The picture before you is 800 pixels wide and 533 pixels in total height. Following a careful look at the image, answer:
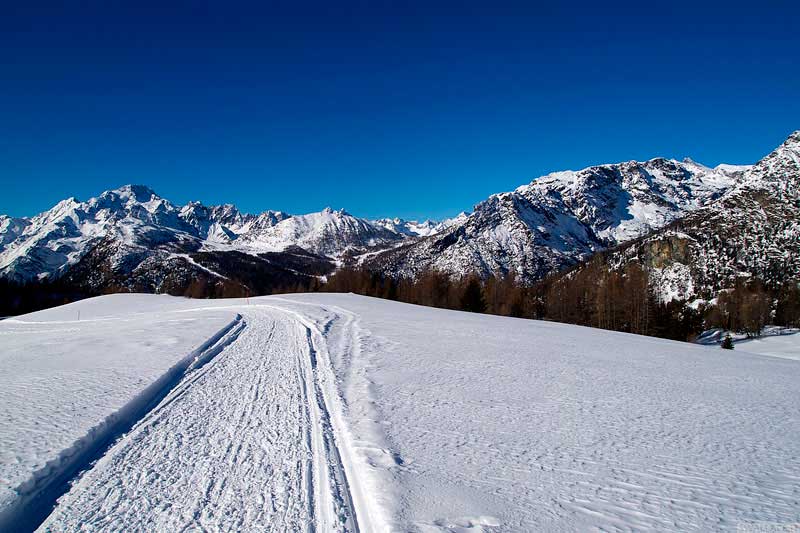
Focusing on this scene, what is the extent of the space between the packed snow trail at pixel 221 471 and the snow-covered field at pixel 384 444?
3 cm

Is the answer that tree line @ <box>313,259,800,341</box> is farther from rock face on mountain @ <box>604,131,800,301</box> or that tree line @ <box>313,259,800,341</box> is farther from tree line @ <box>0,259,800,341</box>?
rock face on mountain @ <box>604,131,800,301</box>

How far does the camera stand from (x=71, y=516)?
14.1 ft

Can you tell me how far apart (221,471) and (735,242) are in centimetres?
16947

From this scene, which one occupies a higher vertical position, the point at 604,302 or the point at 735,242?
the point at 735,242

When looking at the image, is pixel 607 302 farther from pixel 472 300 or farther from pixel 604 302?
pixel 472 300

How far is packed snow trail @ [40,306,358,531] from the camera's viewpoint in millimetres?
4297

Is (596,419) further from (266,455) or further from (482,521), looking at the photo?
(266,455)

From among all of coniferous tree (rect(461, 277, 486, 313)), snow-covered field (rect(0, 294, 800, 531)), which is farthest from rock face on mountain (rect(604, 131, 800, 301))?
snow-covered field (rect(0, 294, 800, 531))

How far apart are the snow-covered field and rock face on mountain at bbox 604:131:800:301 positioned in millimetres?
104103

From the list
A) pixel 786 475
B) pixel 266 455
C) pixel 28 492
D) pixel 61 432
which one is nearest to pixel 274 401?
pixel 266 455

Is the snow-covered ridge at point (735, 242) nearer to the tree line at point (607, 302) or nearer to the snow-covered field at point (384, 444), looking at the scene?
the tree line at point (607, 302)

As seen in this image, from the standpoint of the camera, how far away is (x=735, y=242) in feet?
433

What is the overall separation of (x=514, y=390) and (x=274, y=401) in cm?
557

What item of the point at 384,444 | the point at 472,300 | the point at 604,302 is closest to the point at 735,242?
the point at 604,302
